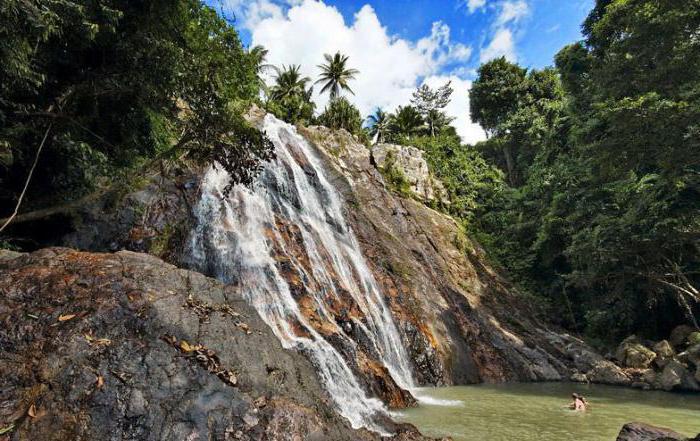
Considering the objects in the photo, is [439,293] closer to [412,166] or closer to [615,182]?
[615,182]

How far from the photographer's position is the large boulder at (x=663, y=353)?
15.8 meters

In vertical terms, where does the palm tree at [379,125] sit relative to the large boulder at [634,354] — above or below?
above

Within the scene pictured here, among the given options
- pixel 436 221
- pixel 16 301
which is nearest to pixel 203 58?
pixel 16 301

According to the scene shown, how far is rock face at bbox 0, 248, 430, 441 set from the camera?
427 cm

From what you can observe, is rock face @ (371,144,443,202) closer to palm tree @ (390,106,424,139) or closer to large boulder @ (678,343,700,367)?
palm tree @ (390,106,424,139)

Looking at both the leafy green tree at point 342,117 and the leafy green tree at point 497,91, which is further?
the leafy green tree at point 497,91

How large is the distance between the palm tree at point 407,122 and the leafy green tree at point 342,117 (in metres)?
8.58

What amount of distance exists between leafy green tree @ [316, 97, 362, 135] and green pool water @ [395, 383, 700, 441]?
73.5 ft

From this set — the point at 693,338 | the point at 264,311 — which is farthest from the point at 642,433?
the point at 693,338

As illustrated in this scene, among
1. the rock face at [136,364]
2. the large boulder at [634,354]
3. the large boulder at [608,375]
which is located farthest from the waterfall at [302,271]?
the large boulder at [634,354]

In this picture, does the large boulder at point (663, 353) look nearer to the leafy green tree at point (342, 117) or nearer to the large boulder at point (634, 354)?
the large boulder at point (634, 354)

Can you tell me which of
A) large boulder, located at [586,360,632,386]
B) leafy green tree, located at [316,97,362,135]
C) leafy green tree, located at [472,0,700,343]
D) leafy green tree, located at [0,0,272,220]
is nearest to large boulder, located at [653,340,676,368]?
large boulder, located at [586,360,632,386]

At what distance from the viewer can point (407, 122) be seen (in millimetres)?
40469

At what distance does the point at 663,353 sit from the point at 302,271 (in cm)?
1439
